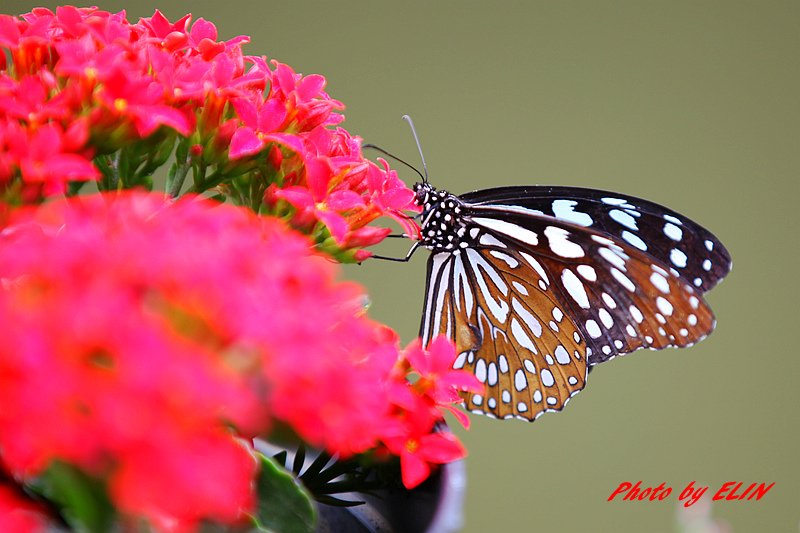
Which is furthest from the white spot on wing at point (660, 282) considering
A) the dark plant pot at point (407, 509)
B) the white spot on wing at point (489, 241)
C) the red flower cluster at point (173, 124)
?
the dark plant pot at point (407, 509)

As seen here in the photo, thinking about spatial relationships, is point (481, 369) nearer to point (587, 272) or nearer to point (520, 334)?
point (520, 334)

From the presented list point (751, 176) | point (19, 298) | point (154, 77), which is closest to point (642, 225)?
point (154, 77)

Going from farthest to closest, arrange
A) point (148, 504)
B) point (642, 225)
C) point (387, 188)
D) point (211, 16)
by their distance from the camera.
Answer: point (211, 16) → point (642, 225) → point (387, 188) → point (148, 504)

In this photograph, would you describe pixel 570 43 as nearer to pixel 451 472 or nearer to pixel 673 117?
pixel 673 117

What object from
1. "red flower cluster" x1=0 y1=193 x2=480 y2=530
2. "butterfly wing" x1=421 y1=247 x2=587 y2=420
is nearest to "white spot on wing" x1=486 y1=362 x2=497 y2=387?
"butterfly wing" x1=421 y1=247 x2=587 y2=420

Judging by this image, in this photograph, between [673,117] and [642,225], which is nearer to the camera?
[642,225]

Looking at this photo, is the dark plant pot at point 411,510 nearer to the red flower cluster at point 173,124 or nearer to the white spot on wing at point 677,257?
the red flower cluster at point 173,124

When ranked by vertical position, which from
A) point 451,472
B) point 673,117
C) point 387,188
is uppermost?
point 673,117
